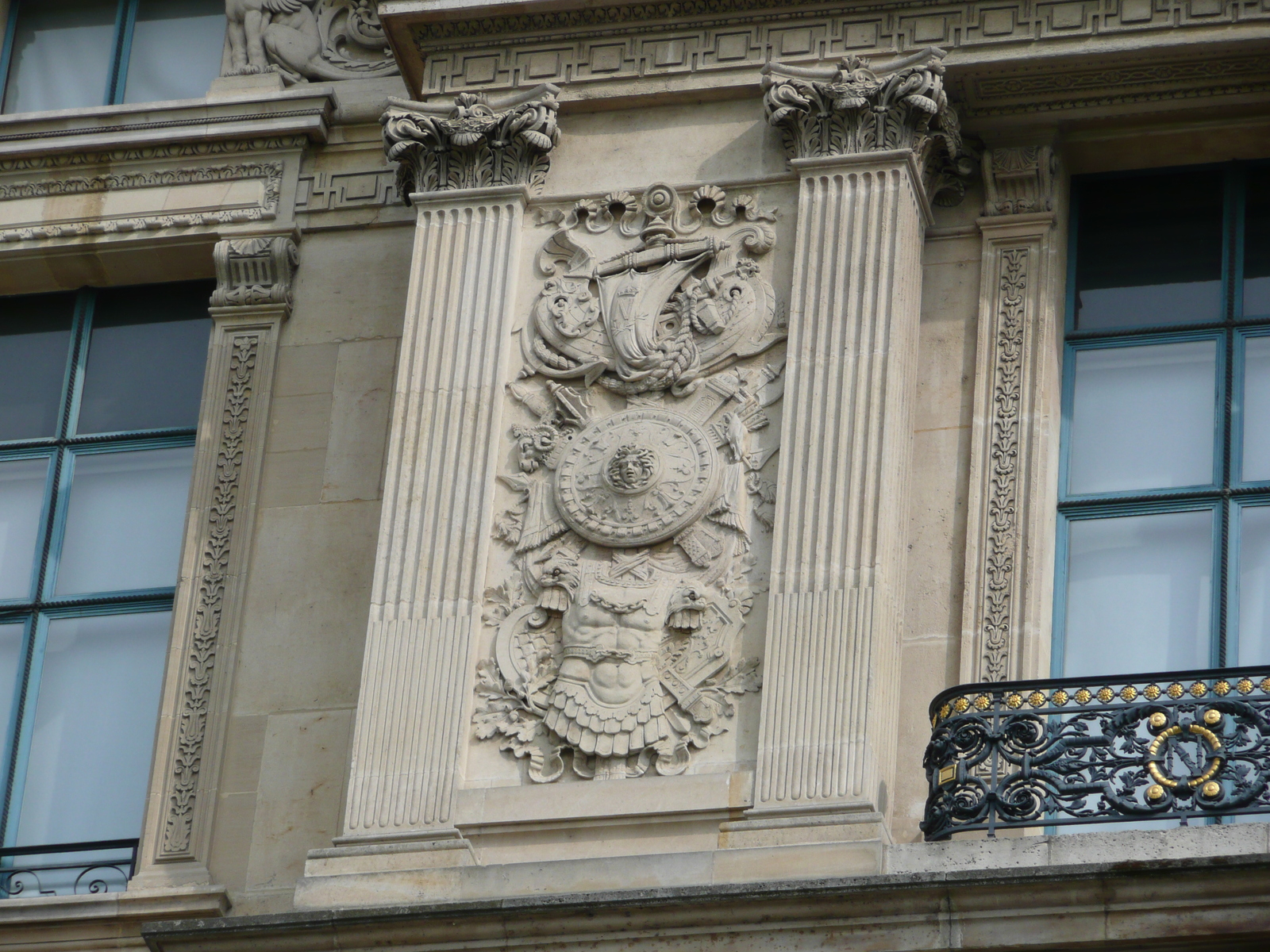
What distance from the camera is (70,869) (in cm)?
1370

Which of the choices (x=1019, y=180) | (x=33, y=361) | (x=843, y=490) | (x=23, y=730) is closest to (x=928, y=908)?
(x=843, y=490)

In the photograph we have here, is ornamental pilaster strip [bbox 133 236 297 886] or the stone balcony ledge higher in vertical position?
ornamental pilaster strip [bbox 133 236 297 886]

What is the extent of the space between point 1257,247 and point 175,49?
19.0 feet

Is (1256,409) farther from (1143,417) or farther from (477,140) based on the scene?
(477,140)

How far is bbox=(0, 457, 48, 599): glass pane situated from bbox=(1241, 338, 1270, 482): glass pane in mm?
5823

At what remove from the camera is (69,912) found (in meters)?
13.2

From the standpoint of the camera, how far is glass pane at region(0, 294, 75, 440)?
15.0 m

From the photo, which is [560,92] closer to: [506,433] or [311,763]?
[506,433]

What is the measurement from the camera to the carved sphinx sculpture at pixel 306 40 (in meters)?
15.4

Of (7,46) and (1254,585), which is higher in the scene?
(7,46)

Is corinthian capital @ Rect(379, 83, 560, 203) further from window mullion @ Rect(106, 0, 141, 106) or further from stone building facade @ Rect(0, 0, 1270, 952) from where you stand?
window mullion @ Rect(106, 0, 141, 106)

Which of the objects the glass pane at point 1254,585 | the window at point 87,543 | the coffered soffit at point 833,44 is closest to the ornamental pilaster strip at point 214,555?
the window at point 87,543

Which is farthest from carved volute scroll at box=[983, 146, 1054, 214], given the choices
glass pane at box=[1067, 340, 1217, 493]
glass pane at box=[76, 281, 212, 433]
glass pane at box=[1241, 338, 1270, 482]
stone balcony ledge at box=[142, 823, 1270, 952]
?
glass pane at box=[76, 281, 212, 433]

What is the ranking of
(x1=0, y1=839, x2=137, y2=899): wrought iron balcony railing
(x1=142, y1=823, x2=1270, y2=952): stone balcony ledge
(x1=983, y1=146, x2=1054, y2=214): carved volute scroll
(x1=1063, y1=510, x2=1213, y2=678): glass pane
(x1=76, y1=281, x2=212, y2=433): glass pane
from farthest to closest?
1. (x1=76, y1=281, x2=212, y2=433): glass pane
2. (x1=983, y1=146, x2=1054, y2=214): carved volute scroll
3. (x1=0, y1=839, x2=137, y2=899): wrought iron balcony railing
4. (x1=1063, y1=510, x2=1213, y2=678): glass pane
5. (x1=142, y1=823, x2=1270, y2=952): stone balcony ledge
